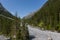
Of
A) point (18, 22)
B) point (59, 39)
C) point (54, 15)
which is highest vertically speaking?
point (54, 15)

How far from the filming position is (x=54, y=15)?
173 feet

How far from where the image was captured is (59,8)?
54688mm

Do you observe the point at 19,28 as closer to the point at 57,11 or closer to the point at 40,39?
the point at 40,39

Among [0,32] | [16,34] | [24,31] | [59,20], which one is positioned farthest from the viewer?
[59,20]

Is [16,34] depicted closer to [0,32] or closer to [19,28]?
[19,28]

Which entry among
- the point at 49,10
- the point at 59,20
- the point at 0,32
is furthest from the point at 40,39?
the point at 49,10

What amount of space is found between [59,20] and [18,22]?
31937 millimetres

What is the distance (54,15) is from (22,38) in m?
36.5

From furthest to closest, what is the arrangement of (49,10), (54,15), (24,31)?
(49,10)
(54,15)
(24,31)

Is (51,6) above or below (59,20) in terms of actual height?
above

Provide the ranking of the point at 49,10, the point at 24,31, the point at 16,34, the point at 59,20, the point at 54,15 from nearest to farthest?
1. the point at 16,34
2. the point at 24,31
3. the point at 59,20
4. the point at 54,15
5. the point at 49,10

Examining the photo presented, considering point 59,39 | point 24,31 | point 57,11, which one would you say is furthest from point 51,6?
point 24,31

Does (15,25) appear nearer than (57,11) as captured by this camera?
Yes

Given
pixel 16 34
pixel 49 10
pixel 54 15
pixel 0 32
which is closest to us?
pixel 16 34
